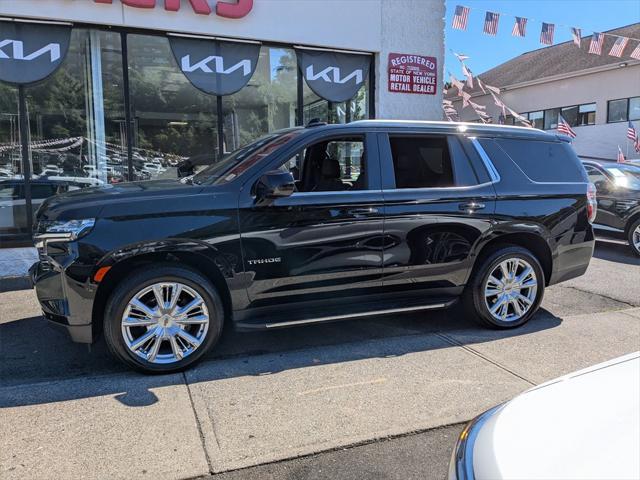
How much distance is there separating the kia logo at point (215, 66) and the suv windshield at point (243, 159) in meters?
5.04

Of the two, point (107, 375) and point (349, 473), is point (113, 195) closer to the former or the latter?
point (107, 375)

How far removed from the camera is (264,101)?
10391mm

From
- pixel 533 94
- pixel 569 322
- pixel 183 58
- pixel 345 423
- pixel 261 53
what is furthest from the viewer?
pixel 533 94

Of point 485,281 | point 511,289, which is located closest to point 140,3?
point 485,281

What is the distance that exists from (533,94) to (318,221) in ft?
86.9

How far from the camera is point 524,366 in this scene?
13.7ft

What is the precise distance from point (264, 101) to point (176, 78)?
171cm

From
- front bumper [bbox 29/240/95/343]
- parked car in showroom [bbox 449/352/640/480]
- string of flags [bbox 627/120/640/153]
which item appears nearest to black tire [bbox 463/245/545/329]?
parked car in showroom [bbox 449/352/640/480]

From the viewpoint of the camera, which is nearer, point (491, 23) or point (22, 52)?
point (22, 52)

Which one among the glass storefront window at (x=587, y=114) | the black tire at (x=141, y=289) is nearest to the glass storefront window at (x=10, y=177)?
the black tire at (x=141, y=289)

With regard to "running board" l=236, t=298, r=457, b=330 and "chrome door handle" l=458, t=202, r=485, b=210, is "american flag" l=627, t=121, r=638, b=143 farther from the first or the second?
"running board" l=236, t=298, r=457, b=330

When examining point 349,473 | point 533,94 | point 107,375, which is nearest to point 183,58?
point 107,375

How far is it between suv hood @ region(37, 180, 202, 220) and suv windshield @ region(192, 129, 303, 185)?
0.85 feet

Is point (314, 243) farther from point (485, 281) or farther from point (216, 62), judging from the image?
point (216, 62)
